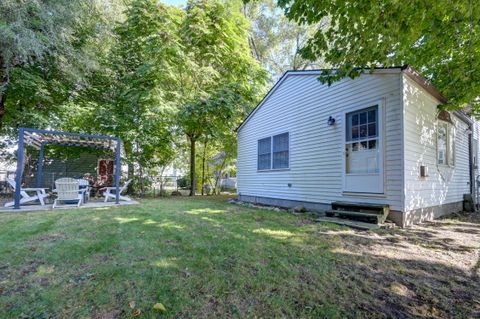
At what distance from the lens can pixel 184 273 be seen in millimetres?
2875

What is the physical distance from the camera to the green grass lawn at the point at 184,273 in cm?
222

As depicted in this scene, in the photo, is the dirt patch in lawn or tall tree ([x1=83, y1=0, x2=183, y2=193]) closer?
the dirt patch in lawn

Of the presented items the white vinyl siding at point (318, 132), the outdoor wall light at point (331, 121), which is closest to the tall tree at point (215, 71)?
the white vinyl siding at point (318, 132)

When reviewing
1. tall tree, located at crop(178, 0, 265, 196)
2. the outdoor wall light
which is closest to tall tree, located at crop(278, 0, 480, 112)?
the outdoor wall light

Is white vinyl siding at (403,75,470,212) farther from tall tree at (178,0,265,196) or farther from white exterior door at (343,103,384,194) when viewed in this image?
tall tree at (178,0,265,196)

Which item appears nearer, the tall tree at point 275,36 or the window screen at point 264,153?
the window screen at point 264,153

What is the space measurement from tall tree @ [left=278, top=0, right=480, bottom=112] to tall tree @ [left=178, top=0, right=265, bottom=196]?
681cm

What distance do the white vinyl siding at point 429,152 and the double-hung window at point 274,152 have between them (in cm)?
358

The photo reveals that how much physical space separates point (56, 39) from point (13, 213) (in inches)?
263

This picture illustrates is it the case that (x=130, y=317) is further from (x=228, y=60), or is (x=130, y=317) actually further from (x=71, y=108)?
(x=228, y=60)

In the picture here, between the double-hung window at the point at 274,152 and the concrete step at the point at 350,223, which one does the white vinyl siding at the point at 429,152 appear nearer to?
the concrete step at the point at 350,223

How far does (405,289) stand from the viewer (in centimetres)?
264

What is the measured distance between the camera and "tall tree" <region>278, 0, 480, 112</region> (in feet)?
12.8

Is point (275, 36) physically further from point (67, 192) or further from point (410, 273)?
point (410, 273)
